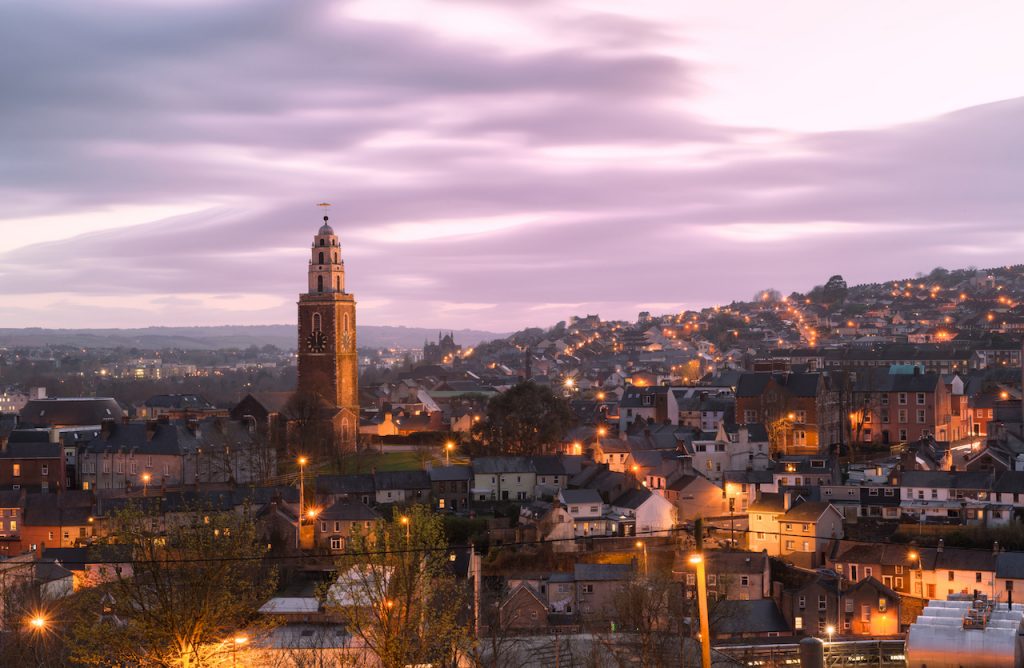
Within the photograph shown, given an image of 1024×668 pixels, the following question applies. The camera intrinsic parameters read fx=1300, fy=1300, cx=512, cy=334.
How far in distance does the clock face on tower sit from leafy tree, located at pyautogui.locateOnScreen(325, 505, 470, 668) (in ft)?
144

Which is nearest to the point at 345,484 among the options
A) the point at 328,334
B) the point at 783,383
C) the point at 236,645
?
the point at 328,334

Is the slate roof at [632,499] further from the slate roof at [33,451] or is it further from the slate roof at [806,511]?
the slate roof at [33,451]

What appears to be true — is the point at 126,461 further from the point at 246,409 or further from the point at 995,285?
the point at 995,285

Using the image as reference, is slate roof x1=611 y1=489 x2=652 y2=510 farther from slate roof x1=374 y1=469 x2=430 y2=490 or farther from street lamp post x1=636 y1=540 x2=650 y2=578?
slate roof x1=374 y1=469 x2=430 y2=490

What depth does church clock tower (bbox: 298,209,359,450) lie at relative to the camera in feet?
242

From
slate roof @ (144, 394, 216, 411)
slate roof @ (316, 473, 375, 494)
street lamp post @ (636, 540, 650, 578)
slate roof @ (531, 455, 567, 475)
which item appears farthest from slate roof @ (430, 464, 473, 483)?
slate roof @ (144, 394, 216, 411)

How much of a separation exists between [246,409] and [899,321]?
108 meters

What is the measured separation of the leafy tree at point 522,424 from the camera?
62281 mm

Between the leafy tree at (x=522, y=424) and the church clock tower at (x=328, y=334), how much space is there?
1135 cm

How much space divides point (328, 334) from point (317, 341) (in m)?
0.76

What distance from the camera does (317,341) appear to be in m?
74.9

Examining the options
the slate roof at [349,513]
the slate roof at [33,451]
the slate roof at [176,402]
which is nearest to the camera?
the slate roof at [349,513]

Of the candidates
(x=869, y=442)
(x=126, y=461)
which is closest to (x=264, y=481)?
(x=126, y=461)

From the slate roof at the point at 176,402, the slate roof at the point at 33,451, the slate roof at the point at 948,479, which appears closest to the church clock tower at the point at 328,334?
the slate roof at the point at 33,451
